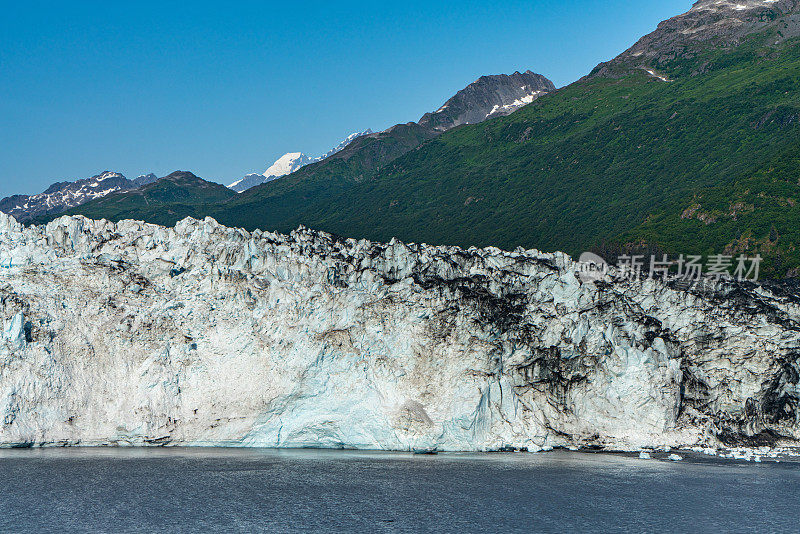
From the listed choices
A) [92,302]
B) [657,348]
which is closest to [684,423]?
[657,348]

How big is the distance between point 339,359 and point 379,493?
14.9 m

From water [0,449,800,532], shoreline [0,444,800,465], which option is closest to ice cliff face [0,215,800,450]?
shoreline [0,444,800,465]

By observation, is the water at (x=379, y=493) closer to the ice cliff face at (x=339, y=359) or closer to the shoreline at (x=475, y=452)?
the shoreline at (x=475, y=452)

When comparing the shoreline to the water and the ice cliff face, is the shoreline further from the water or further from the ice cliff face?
the ice cliff face

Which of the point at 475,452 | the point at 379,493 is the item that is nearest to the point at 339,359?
the point at 475,452

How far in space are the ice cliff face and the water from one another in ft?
9.39

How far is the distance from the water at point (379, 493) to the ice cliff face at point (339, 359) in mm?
2862

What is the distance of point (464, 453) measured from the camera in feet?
188

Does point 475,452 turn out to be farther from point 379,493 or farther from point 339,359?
point 379,493

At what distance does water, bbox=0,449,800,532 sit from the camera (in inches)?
1613

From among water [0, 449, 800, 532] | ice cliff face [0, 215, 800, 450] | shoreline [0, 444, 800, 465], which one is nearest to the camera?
water [0, 449, 800, 532]

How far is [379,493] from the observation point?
4572 cm

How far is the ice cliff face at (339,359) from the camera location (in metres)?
56.7

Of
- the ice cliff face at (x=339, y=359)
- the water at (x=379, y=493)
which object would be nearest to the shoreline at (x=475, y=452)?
the water at (x=379, y=493)
